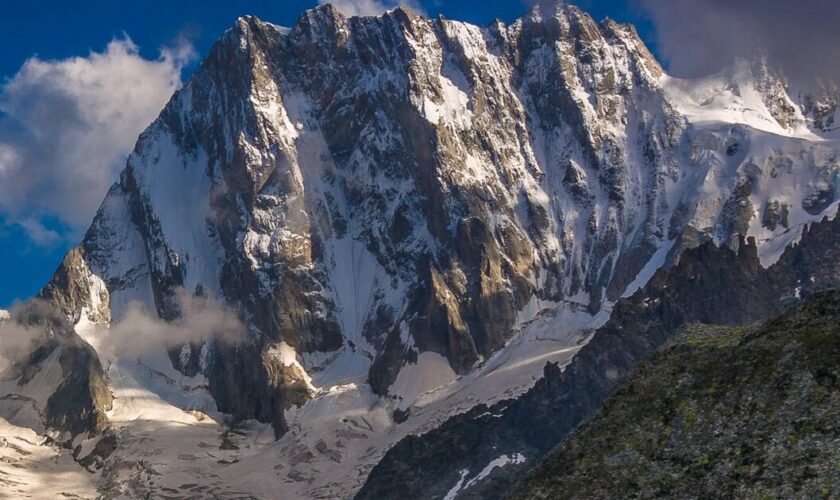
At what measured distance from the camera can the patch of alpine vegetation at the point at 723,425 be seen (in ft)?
120

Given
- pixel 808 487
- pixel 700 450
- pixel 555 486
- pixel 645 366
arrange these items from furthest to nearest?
pixel 645 366
pixel 555 486
pixel 700 450
pixel 808 487

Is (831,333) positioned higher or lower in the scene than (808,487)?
higher

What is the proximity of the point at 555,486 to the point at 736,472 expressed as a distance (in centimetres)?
632

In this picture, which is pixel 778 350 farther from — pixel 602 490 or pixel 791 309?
pixel 602 490

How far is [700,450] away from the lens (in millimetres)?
38531

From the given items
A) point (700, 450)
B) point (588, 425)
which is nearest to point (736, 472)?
point (700, 450)

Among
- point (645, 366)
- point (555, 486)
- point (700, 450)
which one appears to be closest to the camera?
point (700, 450)

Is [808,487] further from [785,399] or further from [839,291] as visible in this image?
[839,291]

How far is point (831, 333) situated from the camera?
132 ft

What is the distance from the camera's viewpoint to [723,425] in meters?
39.1

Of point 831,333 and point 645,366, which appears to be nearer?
point 831,333

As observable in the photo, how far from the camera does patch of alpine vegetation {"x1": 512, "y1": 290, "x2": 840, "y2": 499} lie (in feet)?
120

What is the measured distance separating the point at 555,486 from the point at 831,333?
366 inches

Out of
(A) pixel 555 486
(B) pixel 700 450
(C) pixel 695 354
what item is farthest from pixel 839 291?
(A) pixel 555 486
